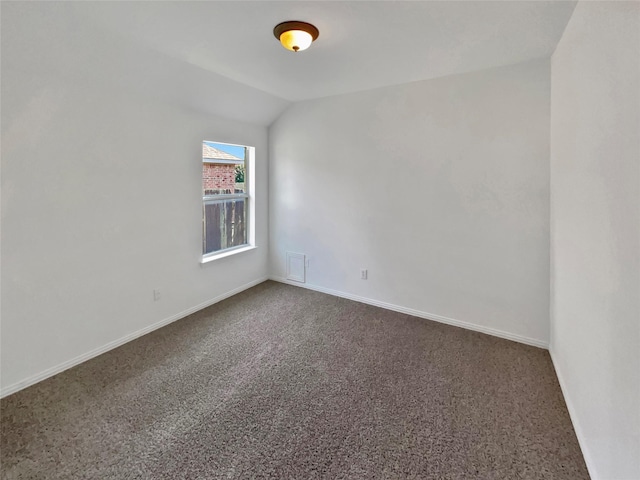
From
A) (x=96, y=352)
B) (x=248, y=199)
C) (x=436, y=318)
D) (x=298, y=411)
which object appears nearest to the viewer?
(x=298, y=411)

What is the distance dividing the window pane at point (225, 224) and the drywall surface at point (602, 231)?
11.3 feet

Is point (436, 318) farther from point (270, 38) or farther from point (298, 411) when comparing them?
point (270, 38)

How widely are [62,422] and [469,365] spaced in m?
2.83

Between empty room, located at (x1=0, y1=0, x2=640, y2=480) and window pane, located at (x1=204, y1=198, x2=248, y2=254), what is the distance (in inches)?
1.3

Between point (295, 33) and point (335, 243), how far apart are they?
93.4 inches

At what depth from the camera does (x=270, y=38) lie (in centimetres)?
227

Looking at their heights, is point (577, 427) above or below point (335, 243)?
below

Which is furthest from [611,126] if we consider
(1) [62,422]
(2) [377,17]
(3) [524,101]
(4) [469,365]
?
(1) [62,422]

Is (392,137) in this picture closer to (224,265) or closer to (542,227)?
(542,227)


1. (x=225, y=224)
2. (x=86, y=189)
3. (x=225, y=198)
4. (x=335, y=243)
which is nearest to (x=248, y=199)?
(x=225, y=198)

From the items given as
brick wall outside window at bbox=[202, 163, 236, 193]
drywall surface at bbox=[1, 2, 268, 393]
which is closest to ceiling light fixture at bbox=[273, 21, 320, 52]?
drywall surface at bbox=[1, 2, 268, 393]

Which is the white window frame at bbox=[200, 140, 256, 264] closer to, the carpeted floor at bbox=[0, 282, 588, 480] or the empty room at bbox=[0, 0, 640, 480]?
the empty room at bbox=[0, 0, 640, 480]

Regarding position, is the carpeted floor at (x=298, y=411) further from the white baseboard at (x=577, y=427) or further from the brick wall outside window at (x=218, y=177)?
the brick wall outside window at (x=218, y=177)

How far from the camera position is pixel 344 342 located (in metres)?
2.87
